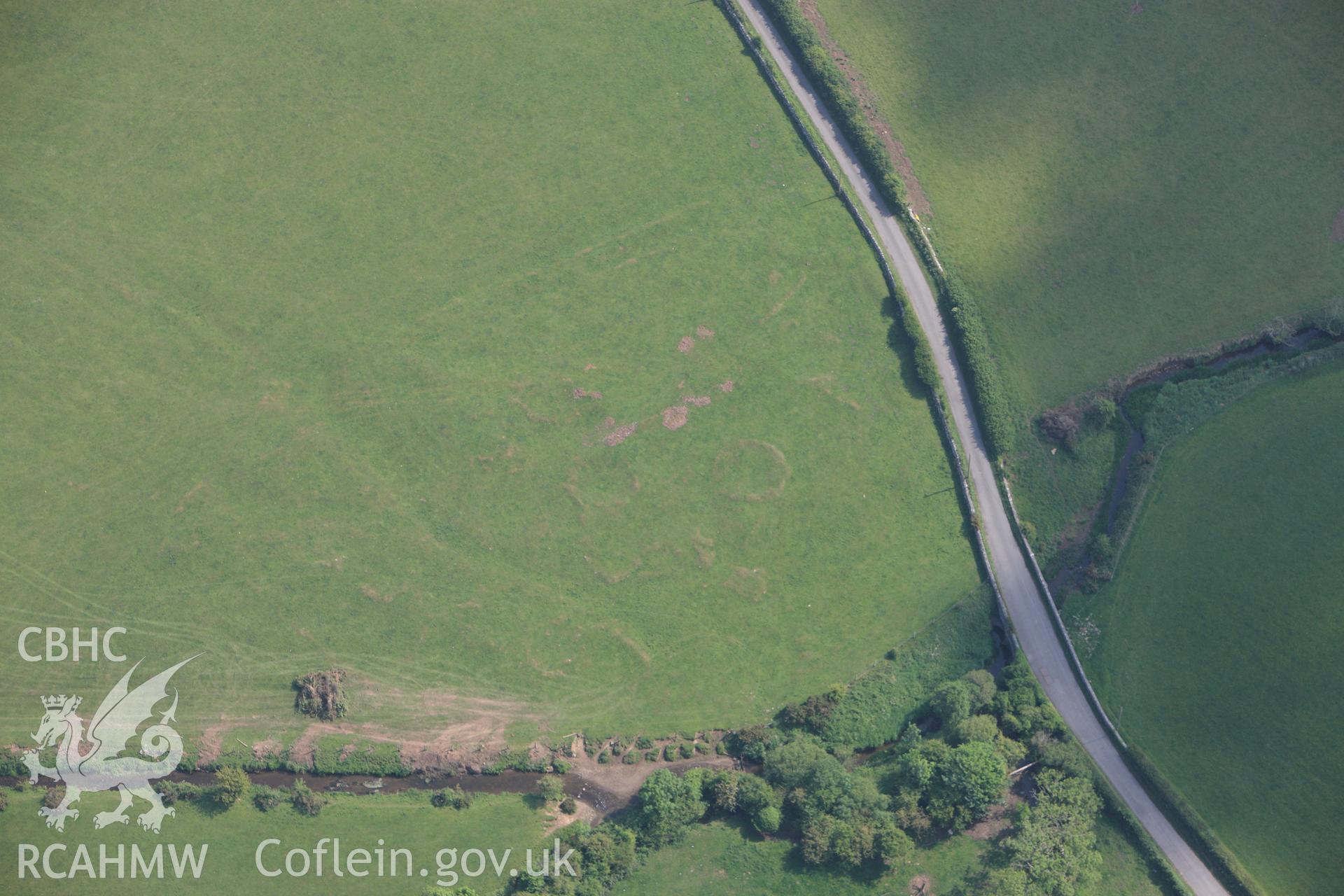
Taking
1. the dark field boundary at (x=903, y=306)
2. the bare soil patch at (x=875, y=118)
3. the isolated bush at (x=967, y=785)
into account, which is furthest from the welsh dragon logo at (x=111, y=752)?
the bare soil patch at (x=875, y=118)

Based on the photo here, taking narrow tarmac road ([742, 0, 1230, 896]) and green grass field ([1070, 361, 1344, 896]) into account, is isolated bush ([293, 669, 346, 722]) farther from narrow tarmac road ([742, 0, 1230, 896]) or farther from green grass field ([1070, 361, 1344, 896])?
green grass field ([1070, 361, 1344, 896])

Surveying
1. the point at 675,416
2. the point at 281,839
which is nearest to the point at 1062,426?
the point at 675,416

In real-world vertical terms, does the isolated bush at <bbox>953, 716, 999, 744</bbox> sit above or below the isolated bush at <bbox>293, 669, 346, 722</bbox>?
below

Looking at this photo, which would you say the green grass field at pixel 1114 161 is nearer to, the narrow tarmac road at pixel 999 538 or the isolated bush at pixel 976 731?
the narrow tarmac road at pixel 999 538

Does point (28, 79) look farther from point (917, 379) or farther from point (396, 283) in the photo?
point (917, 379)

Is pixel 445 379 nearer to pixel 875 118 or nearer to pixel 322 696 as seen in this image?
pixel 322 696

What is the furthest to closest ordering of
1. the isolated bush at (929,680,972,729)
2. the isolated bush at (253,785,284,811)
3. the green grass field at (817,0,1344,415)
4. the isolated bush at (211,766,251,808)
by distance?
1. the green grass field at (817,0,1344,415)
2. the isolated bush at (929,680,972,729)
3. the isolated bush at (253,785,284,811)
4. the isolated bush at (211,766,251,808)

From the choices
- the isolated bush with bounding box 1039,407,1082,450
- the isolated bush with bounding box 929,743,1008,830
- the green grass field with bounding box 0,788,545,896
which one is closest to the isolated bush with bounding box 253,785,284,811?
the green grass field with bounding box 0,788,545,896
